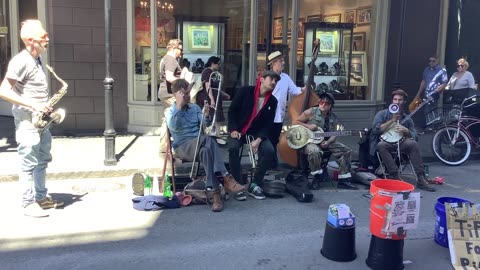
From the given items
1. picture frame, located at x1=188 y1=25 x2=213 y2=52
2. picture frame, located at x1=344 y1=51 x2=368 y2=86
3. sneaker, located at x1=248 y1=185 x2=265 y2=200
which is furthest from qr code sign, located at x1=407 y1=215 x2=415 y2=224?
picture frame, located at x1=344 y1=51 x2=368 y2=86

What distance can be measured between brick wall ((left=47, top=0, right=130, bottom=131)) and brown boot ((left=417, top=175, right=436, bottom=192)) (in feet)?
18.7

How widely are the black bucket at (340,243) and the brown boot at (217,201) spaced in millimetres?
1577

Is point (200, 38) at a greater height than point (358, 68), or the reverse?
point (200, 38)

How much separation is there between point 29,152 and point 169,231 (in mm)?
1585

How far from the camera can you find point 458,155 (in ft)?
27.1

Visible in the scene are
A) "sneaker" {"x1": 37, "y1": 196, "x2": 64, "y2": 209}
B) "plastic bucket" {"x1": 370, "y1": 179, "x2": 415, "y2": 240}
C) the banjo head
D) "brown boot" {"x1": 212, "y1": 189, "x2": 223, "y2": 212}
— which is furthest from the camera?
the banjo head

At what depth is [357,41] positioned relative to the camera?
1092 cm

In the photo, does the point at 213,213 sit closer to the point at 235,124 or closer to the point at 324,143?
the point at 235,124

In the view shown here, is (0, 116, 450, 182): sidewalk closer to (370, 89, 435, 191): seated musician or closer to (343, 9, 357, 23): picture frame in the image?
(370, 89, 435, 191): seated musician

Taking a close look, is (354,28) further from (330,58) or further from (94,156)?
(94,156)

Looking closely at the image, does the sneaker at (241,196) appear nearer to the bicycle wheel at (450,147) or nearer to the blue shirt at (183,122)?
the blue shirt at (183,122)

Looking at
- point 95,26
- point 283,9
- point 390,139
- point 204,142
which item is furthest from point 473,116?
point 95,26

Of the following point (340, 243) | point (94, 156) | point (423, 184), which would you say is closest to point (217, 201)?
point (340, 243)

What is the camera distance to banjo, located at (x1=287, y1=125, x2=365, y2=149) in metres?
6.47
